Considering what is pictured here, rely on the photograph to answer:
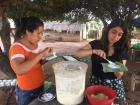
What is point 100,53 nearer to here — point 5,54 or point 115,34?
point 115,34

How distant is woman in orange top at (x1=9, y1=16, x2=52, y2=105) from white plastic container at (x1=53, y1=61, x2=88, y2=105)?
32cm

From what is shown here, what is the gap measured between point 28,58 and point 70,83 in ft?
1.88

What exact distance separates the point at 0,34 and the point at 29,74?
2420 millimetres

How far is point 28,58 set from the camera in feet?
6.61

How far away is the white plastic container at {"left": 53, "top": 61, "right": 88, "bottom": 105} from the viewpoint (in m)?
1.60

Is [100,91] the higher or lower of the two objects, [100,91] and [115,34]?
the lower

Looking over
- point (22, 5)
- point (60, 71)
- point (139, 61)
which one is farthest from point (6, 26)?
point (139, 61)

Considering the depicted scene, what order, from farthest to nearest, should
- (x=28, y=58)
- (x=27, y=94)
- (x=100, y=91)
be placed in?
(x=27, y=94) → (x=28, y=58) → (x=100, y=91)

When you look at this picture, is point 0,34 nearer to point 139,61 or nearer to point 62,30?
point 139,61

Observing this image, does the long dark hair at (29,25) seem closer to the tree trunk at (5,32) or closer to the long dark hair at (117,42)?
the long dark hair at (117,42)

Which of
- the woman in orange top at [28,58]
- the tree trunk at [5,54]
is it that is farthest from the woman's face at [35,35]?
the tree trunk at [5,54]

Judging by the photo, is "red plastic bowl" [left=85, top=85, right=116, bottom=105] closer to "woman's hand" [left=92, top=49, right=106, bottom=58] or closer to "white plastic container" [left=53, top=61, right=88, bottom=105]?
"white plastic container" [left=53, top=61, right=88, bottom=105]

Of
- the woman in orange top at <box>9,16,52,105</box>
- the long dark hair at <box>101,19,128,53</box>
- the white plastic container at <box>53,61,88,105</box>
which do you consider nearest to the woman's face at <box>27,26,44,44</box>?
the woman in orange top at <box>9,16,52,105</box>

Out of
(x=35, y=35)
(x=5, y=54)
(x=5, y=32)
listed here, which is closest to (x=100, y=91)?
(x=35, y=35)
